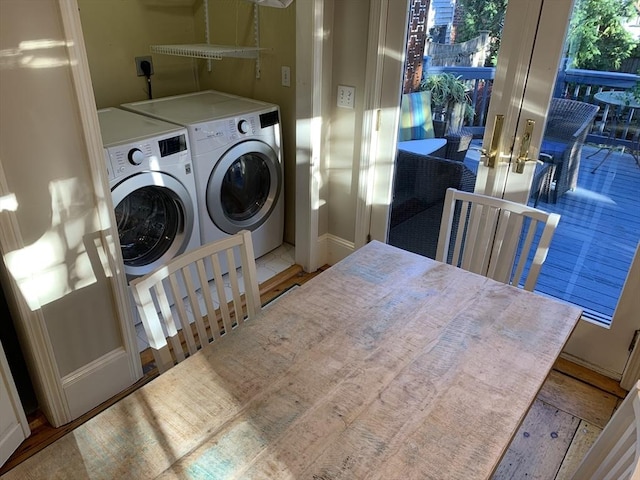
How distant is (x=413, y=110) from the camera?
8.57 ft

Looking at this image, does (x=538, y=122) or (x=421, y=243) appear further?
(x=421, y=243)

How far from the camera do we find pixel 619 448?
3.34ft

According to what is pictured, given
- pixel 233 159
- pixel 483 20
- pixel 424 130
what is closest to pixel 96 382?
pixel 233 159

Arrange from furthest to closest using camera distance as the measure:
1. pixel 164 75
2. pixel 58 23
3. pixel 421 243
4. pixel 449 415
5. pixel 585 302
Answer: pixel 164 75 < pixel 421 243 < pixel 585 302 < pixel 58 23 < pixel 449 415

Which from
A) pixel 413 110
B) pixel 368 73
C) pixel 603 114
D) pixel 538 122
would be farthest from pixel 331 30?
pixel 603 114

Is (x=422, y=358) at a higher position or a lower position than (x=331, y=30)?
lower

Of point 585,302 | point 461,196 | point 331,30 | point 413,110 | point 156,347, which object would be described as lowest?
point 585,302

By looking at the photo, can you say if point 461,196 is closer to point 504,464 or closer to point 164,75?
point 504,464

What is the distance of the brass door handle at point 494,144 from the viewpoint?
2.28 meters

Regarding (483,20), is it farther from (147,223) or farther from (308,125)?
(147,223)

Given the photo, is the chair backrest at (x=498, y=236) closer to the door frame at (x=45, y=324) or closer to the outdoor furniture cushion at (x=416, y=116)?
the outdoor furniture cushion at (x=416, y=116)

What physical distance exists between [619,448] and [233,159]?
217cm

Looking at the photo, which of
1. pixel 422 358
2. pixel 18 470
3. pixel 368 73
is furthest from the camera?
pixel 368 73

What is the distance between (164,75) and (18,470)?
8.84 ft
